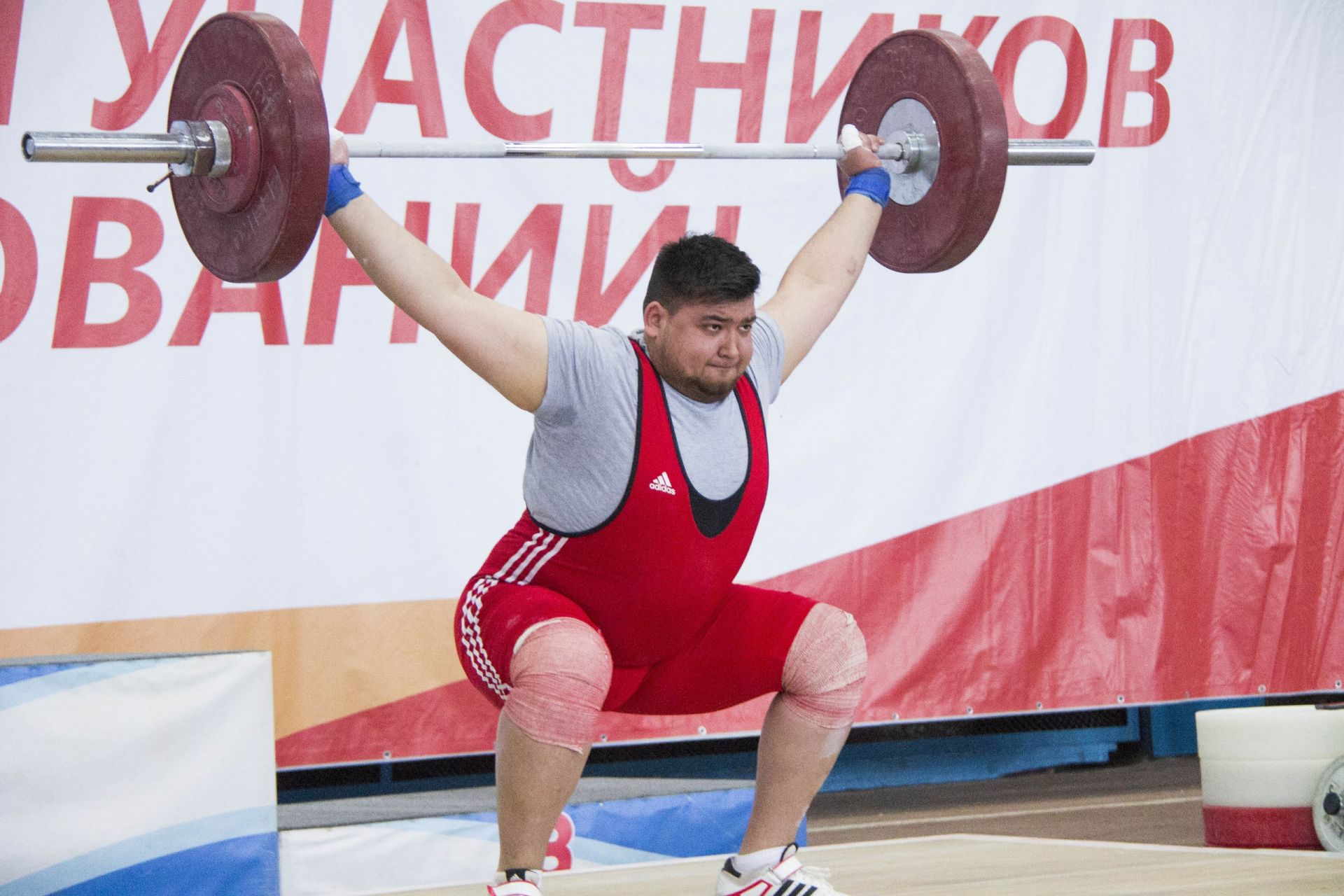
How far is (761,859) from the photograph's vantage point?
2514mm

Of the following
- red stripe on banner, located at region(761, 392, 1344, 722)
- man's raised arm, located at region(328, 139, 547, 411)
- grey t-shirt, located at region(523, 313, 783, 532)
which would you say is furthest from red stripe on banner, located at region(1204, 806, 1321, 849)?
→ man's raised arm, located at region(328, 139, 547, 411)

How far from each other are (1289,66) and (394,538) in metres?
3.11

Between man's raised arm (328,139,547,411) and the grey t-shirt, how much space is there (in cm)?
5

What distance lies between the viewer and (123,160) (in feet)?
7.86

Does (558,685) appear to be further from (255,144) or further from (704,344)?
(255,144)

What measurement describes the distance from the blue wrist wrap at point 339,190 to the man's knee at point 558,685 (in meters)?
0.71

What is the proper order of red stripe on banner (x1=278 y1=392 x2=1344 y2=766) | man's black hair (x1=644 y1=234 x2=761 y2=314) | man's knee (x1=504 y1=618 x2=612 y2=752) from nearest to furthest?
man's knee (x1=504 y1=618 x2=612 y2=752) < man's black hair (x1=644 y1=234 x2=761 y2=314) < red stripe on banner (x1=278 y1=392 x2=1344 y2=766)

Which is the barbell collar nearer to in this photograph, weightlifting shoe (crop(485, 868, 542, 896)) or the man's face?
the man's face

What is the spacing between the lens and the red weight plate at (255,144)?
7.65 feet

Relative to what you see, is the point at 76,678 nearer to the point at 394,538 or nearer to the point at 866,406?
the point at 394,538

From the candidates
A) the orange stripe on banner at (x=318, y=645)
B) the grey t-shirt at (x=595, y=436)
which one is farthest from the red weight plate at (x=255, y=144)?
the orange stripe on banner at (x=318, y=645)

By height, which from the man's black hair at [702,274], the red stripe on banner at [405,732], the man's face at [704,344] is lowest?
the red stripe on banner at [405,732]

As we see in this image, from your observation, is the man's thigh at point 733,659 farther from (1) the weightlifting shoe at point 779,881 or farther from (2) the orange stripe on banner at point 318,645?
(2) the orange stripe on banner at point 318,645

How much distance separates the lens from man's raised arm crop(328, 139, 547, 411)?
2326 mm
